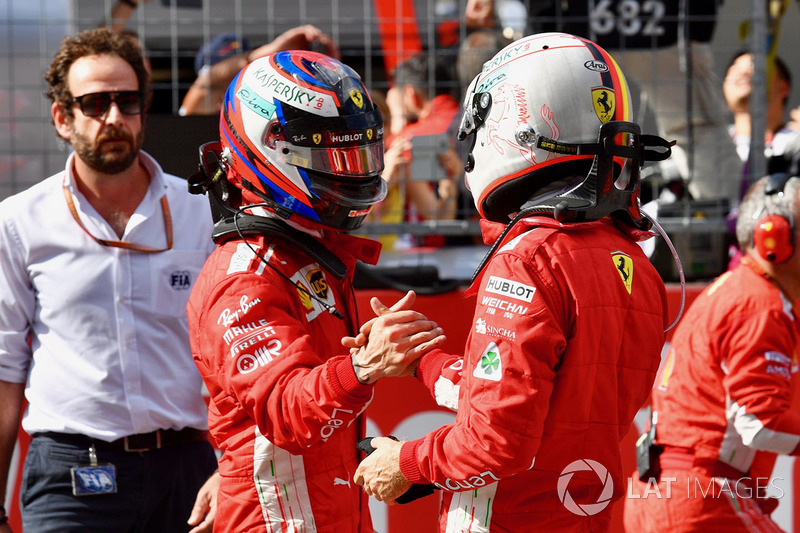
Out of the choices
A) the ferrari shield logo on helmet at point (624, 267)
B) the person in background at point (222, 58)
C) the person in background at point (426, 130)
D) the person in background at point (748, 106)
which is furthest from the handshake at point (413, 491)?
the person in background at point (748, 106)

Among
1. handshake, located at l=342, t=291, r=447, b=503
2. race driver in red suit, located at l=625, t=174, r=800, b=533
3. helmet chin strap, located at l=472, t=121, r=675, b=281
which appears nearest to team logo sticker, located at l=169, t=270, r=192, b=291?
handshake, located at l=342, t=291, r=447, b=503

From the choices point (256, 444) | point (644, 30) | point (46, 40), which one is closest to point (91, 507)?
point (256, 444)

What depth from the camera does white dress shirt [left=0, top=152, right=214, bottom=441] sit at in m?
3.19

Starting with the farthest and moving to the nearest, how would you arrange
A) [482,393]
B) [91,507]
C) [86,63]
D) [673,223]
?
[673,223] → [86,63] → [91,507] → [482,393]

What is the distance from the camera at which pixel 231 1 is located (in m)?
5.92

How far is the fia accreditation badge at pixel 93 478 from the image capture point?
3.16 metres

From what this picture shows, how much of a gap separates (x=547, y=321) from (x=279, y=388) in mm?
655

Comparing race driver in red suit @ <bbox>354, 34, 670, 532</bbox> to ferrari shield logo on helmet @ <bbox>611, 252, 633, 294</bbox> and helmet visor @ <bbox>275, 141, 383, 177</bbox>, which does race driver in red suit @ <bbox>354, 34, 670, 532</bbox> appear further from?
helmet visor @ <bbox>275, 141, 383, 177</bbox>

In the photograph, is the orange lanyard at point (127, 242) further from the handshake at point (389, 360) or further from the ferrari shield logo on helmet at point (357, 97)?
the handshake at point (389, 360)

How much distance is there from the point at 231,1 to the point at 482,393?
14.6ft

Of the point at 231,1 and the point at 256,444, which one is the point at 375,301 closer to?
the point at 256,444

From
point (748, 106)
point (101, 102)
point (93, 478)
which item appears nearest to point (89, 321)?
point (93, 478)

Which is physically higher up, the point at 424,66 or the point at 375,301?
the point at 424,66

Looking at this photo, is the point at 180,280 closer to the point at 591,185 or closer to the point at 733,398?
the point at 591,185
